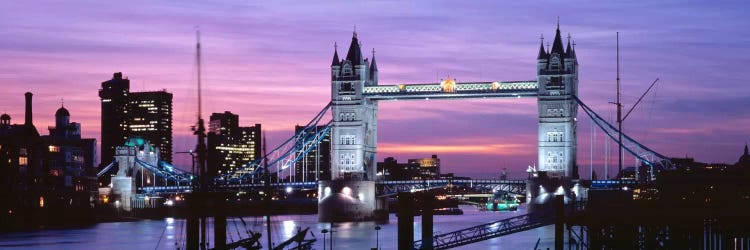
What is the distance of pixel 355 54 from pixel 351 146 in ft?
36.2

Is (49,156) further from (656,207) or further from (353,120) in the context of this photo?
(656,207)

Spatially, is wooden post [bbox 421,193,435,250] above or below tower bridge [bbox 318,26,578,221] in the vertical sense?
below

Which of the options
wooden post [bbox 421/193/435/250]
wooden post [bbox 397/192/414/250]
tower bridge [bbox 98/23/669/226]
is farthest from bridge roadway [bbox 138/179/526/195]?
wooden post [bbox 397/192/414/250]

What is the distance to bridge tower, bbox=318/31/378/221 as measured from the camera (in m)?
167


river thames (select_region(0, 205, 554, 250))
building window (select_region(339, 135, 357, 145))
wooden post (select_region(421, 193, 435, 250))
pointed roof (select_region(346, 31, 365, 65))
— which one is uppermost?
pointed roof (select_region(346, 31, 365, 65))

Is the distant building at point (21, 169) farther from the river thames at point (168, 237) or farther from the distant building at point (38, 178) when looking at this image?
the river thames at point (168, 237)

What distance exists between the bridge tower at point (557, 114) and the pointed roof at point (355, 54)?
2102cm

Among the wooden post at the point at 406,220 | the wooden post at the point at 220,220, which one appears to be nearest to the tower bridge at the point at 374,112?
the wooden post at the point at 406,220

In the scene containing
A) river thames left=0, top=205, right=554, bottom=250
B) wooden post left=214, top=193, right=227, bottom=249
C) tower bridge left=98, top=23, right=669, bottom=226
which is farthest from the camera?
tower bridge left=98, top=23, right=669, bottom=226

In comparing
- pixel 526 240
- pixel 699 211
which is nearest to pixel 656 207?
pixel 699 211

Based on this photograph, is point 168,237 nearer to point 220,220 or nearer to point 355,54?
point 355,54

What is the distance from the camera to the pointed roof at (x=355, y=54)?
174375 mm

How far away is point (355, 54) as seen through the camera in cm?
17500

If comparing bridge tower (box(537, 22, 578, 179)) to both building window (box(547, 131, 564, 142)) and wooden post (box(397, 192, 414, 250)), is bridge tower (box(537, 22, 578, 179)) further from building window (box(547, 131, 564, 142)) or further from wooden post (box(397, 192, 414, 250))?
wooden post (box(397, 192, 414, 250))
